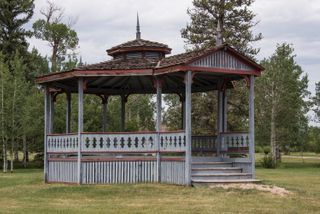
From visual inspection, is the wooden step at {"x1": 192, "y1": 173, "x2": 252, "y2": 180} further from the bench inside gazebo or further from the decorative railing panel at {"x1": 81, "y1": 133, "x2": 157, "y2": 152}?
the decorative railing panel at {"x1": 81, "y1": 133, "x2": 157, "y2": 152}

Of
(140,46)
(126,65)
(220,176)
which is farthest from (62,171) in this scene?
(220,176)

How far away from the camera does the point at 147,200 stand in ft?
50.9

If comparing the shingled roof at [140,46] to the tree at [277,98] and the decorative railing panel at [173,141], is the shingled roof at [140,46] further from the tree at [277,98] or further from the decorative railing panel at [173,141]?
the tree at [277,98]

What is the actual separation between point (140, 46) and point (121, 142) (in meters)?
4.35

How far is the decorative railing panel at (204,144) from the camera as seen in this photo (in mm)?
22094

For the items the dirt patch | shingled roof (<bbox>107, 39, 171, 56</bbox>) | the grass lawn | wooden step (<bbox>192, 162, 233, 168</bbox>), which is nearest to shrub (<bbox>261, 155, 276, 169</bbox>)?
shingled roof (<bbox>107, 39, 171, 56</bbox>)

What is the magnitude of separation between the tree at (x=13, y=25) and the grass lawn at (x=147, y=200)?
3313cm

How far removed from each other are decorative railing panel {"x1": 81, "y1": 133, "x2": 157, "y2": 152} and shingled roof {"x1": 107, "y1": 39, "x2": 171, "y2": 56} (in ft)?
13.7

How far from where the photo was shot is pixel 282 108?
166 ft

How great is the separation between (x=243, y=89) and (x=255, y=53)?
11.3 ft

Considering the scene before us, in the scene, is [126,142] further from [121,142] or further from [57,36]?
[57,36]

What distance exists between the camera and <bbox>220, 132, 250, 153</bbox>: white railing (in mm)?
20344

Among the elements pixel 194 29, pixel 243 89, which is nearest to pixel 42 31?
pixel 194 29

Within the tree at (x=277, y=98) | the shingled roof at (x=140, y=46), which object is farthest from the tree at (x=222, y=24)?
the shingled roof at (x=140, y=46)
